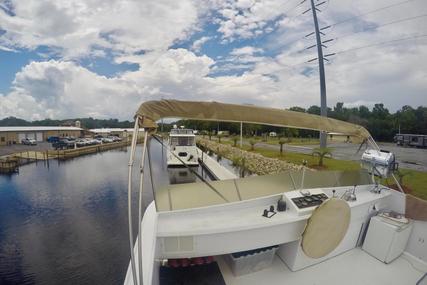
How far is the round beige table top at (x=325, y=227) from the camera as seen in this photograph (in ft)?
8.77

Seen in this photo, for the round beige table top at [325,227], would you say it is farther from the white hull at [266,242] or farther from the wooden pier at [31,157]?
the wooden pier at [31,157]

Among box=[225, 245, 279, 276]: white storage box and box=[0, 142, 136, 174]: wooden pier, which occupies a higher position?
box=[225, 245, 279, 276]: white storage box

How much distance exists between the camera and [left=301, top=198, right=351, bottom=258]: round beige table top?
267cm

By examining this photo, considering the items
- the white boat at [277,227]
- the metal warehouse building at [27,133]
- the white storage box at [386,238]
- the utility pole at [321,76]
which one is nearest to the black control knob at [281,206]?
the white boat at [277,227]

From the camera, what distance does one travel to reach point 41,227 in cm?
706

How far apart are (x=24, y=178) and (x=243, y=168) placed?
1357cm

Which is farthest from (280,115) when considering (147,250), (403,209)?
(403,209)

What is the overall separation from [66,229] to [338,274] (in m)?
7.25

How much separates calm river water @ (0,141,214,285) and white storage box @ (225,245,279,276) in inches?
75.6

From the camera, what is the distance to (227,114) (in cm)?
254

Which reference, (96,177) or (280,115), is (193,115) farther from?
(96,177)

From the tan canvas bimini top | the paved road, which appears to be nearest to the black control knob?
the tan canvas bimini top

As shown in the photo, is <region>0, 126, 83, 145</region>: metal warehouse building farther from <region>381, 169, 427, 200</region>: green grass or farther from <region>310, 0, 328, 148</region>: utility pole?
<region>381, 169, 427, 200</region>: green grass

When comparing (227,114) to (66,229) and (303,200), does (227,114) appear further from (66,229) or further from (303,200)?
(66,229)
